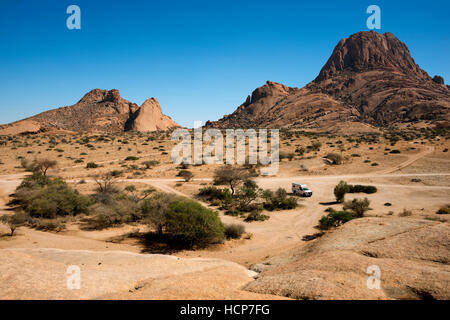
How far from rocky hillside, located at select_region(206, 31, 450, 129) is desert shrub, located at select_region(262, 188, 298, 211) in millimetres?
76309

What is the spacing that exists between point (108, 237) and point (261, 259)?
38.4ft

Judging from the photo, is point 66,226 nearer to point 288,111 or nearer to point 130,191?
point 130,191

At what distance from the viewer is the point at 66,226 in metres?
20.0

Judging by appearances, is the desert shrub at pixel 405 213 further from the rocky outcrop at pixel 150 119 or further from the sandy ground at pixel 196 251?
the rocky outcrop at pixel 150 119

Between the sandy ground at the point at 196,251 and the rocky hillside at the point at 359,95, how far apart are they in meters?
59.4

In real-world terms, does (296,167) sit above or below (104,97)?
below

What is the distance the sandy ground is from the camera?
706cm

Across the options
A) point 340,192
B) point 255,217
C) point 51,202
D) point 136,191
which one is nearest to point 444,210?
point 340,192

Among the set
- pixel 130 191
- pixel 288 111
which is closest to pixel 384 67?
pixel 288 111

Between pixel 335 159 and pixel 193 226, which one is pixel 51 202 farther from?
pixel 335 159

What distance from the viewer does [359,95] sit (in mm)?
121875

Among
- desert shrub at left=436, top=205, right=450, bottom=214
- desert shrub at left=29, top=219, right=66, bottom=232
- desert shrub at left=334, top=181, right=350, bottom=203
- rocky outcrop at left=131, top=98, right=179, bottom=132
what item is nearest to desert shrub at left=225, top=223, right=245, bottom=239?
desert shrub at left=29, top=219, right=66, bottom=232

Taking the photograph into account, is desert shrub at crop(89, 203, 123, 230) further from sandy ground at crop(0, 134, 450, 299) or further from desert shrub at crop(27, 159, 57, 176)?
desert shrub at crop(27, 159, 57, 176)

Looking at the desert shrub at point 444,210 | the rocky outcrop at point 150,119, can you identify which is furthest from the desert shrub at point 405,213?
the rocky outcrop at point 150,119
